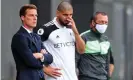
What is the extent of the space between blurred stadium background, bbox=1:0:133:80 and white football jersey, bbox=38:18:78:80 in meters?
2.17

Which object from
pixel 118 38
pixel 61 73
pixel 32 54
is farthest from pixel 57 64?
pixel 118 38

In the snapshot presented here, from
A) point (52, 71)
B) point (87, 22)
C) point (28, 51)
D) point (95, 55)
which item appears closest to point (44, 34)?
point (52, 71)

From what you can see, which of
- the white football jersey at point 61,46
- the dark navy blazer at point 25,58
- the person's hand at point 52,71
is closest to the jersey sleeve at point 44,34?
the white football jersey at point 61,46

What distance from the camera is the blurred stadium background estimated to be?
7664mm

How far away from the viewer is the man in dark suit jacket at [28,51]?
4887 mm

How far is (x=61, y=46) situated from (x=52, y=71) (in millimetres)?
272

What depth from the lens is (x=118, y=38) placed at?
8680 millimetres

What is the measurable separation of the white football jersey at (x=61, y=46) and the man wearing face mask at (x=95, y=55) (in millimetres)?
374

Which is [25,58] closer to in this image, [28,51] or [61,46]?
[28,51]

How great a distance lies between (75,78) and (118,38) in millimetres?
3237

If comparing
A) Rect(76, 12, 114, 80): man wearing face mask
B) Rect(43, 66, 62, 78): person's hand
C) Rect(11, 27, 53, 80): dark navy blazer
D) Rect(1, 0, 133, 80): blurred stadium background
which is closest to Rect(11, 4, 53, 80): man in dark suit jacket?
Rect(11, 27, 53, 80): dark navy blazer

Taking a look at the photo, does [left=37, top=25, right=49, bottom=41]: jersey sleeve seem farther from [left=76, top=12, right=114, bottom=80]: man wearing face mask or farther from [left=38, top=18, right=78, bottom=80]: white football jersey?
[left=76, top=12, right=114, bottom=80]: man wearing face mask

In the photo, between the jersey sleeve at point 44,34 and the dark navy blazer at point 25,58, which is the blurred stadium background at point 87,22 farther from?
the dark navy blazer at point 25,58

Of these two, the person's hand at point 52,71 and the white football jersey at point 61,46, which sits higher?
the white football jersey at point 61,46
